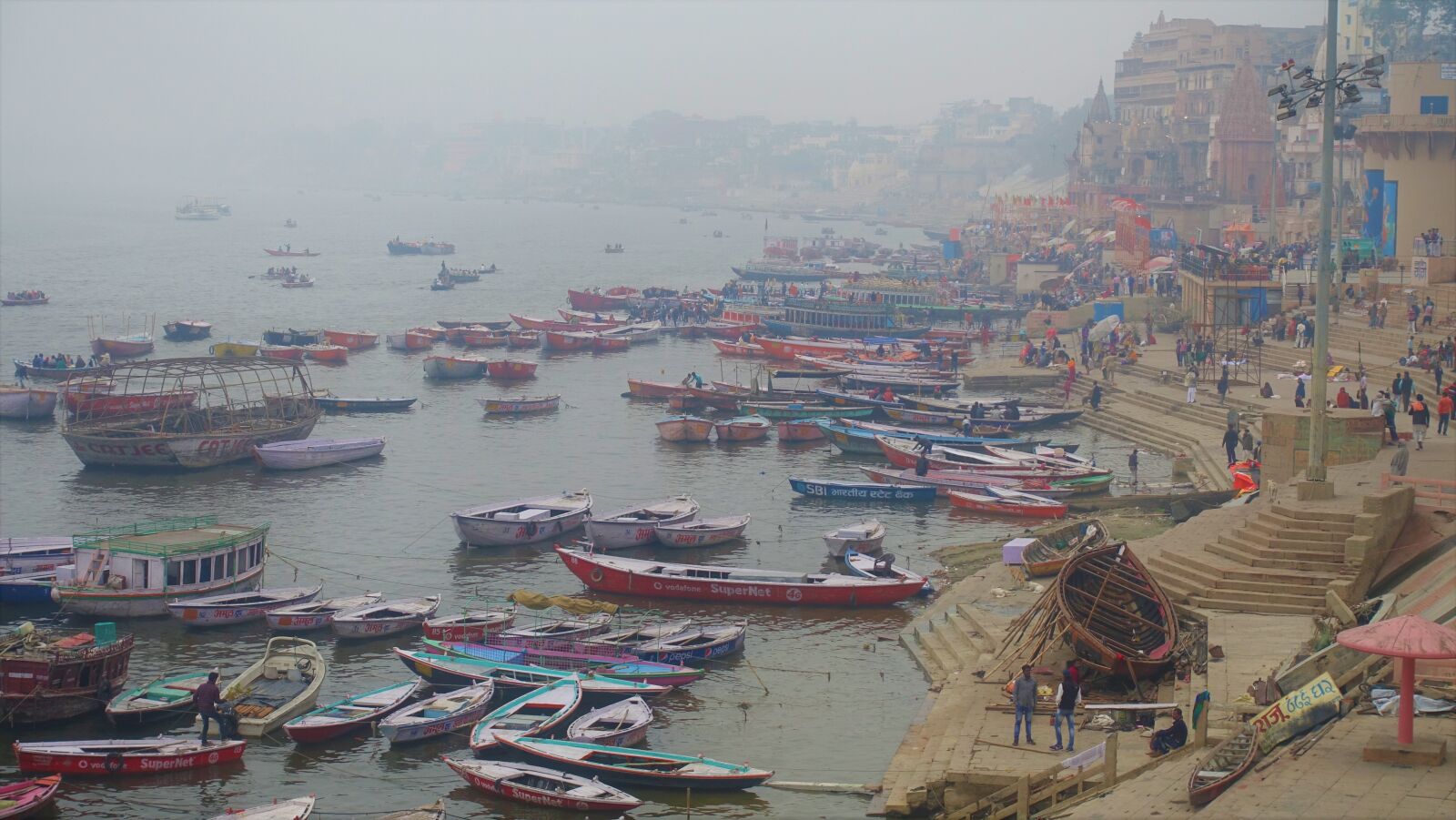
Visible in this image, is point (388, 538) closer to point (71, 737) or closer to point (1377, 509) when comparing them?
point (71, 737)

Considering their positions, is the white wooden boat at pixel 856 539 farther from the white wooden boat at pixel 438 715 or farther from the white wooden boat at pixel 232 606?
the white wooden boat at pixel 438 715

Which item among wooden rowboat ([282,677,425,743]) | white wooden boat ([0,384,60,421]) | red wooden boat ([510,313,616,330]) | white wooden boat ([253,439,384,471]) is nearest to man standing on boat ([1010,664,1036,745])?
wooden rowboat ([282,677,425,743])

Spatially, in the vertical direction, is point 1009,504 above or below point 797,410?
below

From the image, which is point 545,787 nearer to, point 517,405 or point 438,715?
point 438,715

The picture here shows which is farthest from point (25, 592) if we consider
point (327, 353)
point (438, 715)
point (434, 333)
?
point (434, 333)

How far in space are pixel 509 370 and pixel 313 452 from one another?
19.1 m

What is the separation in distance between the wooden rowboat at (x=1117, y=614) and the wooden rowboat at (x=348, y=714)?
1039 cm

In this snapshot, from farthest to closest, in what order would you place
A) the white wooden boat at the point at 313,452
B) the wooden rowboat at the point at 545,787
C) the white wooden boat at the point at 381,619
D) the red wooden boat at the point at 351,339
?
the red wooden boat at the point at 351,339
the white wooden boat at the point at 313,452
the white wooden boat at the point at 381,619
the wooden rowboat at the point at 545,787

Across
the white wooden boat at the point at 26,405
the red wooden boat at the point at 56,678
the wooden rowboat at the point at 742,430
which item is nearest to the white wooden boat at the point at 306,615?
the red wooden boat at the point at 56,678

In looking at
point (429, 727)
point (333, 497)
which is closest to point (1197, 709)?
point (429, 727)

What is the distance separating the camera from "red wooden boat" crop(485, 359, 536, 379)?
64188mm

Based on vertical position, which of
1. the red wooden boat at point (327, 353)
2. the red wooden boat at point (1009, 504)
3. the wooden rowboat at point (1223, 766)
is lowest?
the red wooden boat at point (1009, 504)

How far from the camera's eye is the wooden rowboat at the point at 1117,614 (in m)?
21.0

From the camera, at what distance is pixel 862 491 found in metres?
40.3
